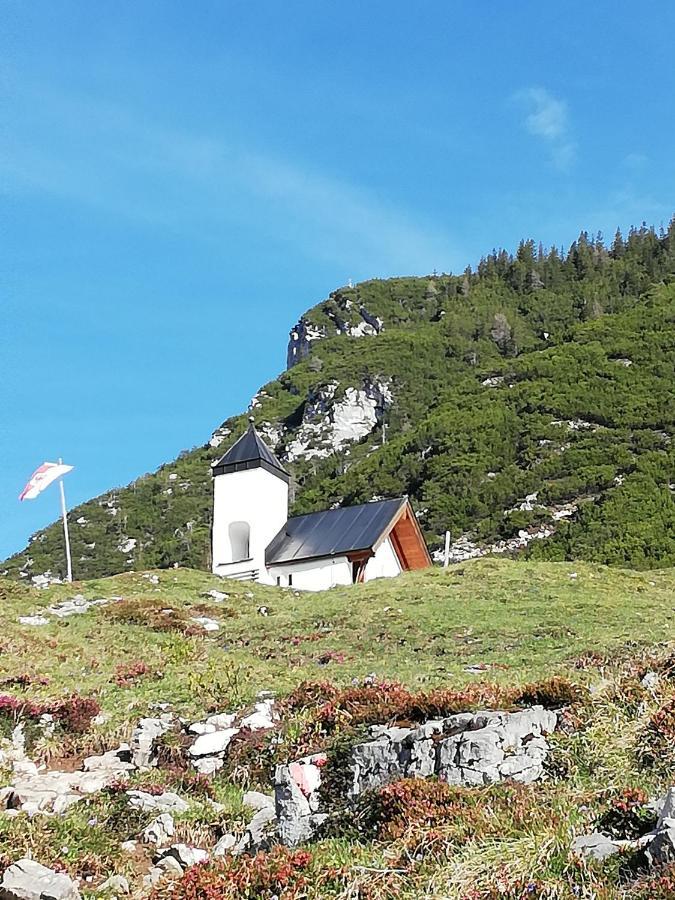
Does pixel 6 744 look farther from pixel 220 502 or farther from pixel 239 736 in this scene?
pixel 220 502

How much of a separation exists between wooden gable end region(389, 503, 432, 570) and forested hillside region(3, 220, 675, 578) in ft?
47.3

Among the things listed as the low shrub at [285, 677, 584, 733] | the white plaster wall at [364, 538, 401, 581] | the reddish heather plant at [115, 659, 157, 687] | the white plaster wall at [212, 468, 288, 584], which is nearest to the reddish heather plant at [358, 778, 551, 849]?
the low shrub at [285, 677, 584, 733]

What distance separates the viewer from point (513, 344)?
132 m

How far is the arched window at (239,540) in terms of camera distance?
43312 millimetres

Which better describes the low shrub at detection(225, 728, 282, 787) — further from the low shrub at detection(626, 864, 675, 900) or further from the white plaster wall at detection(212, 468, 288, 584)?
the white plaster wall at detection(212, 468, 288, 584)

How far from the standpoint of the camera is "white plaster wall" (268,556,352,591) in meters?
39.1

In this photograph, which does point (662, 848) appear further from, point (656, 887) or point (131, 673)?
point (131, 673)

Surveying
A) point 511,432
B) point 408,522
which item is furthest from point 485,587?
point 511,432

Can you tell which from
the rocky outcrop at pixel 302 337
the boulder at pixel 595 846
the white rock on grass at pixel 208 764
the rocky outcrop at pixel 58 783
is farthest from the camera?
the rocky outcrop at pixel 302 337

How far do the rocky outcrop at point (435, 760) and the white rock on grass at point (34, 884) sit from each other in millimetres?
2165

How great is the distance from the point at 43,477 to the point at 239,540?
972 cm

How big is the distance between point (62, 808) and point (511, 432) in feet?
243

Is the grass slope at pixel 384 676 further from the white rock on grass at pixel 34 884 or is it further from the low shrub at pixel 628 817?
the white rock on grass at pixel 34 884

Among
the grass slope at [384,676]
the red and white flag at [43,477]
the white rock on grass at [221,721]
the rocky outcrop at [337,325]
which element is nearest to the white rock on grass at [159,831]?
the grass slope at [384,676]
